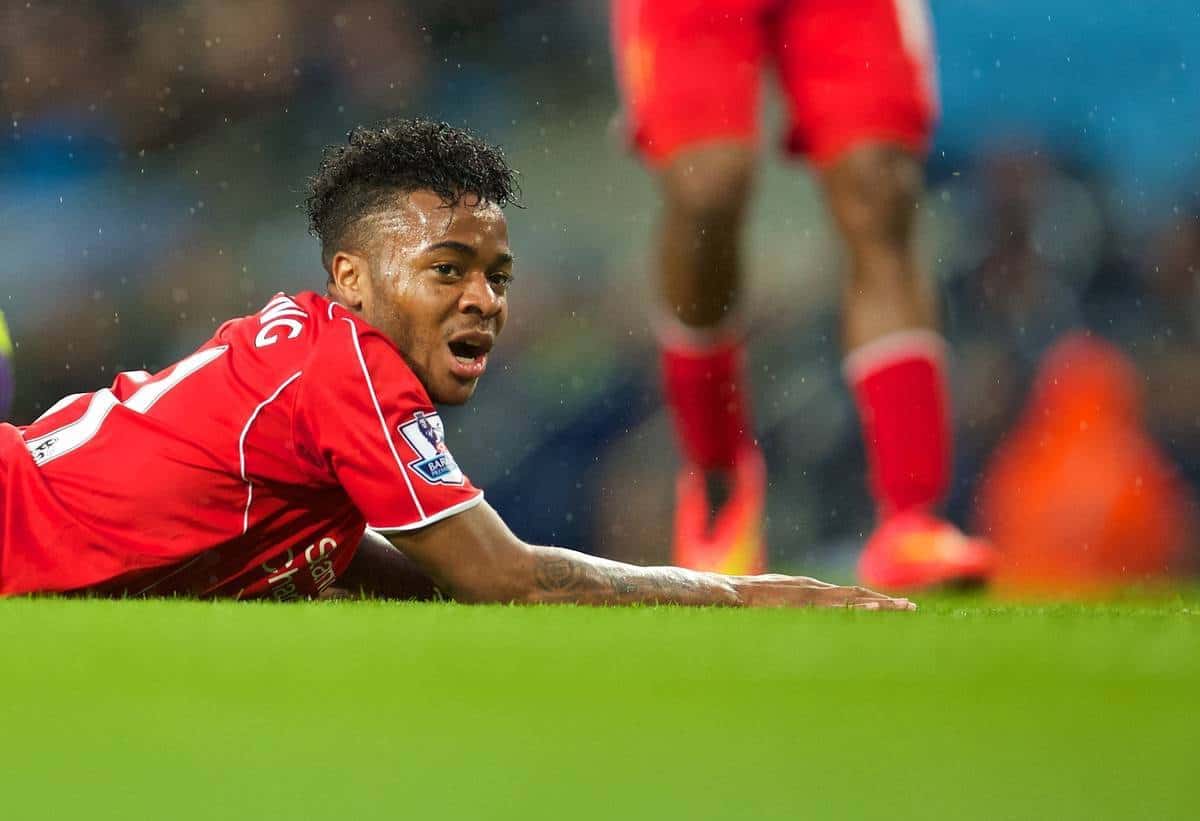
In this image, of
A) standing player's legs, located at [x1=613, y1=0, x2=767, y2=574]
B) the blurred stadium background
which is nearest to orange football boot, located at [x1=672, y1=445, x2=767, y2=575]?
standing player's legs, located at [x1=613, y1=0, x2=767, y2=574]

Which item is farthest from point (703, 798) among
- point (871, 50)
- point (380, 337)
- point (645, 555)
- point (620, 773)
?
point (645, 555)

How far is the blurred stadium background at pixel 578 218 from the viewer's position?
416 cm

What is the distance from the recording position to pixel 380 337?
1.95m

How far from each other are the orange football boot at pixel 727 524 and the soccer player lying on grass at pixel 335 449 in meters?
1.62

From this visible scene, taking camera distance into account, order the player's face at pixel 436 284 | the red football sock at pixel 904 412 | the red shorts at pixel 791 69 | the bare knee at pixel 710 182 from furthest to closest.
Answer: the bare knee at pixel 710 182 → the red shorts at pixel 791 69 → the red football sock at pixel 904 412 → the player's face at pixel 436 284

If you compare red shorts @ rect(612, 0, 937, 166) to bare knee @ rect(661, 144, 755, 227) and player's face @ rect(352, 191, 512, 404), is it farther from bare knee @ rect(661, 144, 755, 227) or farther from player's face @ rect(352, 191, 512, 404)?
player's face @ rect(352, 191, 512, 404)

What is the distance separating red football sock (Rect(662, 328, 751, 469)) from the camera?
12.3 ft

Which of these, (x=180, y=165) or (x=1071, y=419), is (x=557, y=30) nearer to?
(x=180, y=165)

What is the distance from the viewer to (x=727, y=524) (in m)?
3.82

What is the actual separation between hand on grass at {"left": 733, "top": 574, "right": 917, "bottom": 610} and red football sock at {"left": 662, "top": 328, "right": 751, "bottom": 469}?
64.9 inches

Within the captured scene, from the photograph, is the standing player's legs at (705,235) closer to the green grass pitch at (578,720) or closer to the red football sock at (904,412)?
the red football sock at (904,412)

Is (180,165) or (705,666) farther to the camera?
(180,165)

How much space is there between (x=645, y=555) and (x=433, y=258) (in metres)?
2.23

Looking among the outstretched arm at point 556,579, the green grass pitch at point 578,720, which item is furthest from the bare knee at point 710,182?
the green grass pitch at point 578,720
